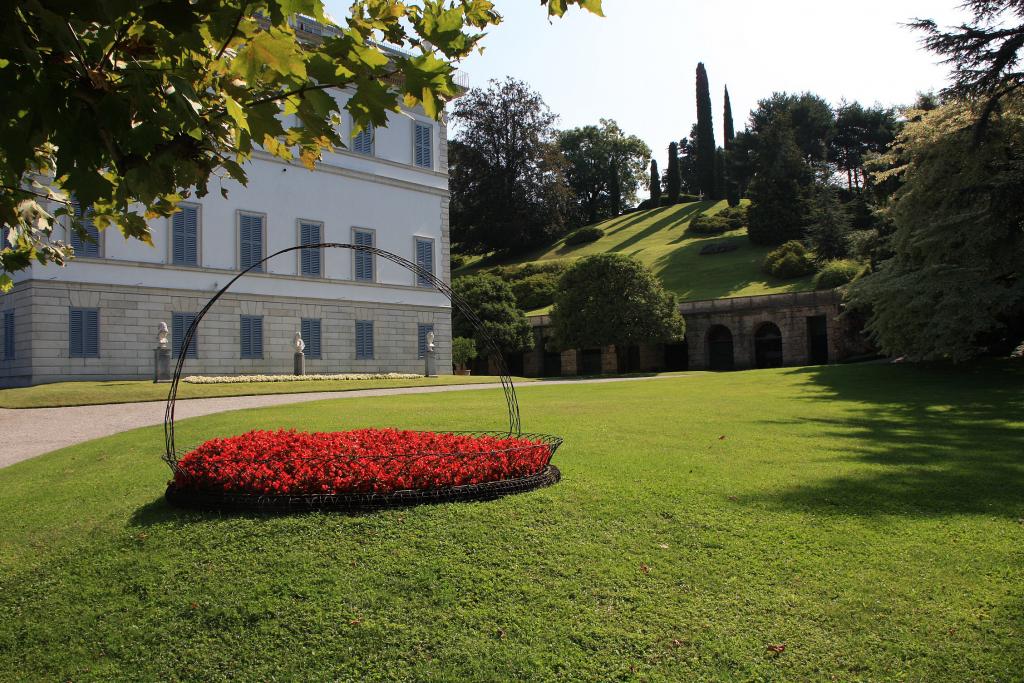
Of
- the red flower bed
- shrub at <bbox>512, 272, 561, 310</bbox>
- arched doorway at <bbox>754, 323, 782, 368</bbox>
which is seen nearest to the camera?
the red flower bed

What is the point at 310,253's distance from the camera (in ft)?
109

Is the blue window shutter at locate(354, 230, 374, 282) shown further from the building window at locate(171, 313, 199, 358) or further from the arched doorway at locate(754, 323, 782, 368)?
the arched doorway at locate(754, 323, 782, 368)

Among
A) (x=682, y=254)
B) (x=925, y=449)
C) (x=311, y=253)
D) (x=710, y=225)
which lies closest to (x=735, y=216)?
(x=710, y=225)

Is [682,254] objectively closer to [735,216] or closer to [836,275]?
[735,216]

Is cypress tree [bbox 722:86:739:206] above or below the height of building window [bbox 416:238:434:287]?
above

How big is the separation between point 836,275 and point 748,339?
6217 millimetres

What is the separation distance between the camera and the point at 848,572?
5648 millimetres

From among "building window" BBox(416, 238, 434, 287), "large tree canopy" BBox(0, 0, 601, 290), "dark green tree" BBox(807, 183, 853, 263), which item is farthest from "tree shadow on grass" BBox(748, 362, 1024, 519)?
"dark green tree" BBox(807, 183, 853, 263)

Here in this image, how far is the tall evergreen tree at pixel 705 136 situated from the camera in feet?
261

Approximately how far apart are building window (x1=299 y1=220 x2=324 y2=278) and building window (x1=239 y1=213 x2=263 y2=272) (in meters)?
1.85

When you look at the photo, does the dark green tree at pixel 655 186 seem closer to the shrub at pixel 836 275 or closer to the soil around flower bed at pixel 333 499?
the shrub at pixel 836 275

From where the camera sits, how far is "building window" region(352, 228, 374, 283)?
34625mm

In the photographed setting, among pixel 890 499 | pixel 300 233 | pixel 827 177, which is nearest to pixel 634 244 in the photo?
pixel 827 177

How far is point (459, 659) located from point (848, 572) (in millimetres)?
3140
